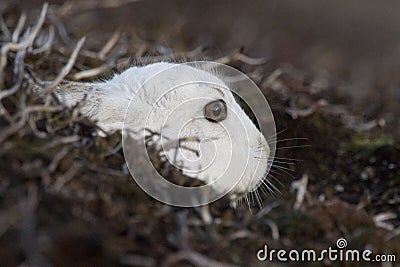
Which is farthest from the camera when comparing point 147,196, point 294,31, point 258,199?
point 294,31

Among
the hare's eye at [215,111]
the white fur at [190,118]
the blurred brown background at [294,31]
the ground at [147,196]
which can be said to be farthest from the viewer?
the blurred brown background at [294,31]

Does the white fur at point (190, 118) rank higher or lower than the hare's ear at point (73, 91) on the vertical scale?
lower

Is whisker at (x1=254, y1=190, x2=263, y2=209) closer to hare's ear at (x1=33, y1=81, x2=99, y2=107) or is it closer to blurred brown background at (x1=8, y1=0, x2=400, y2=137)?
hare's ear at (x1=33, y1=81, x2=99, y2=107)

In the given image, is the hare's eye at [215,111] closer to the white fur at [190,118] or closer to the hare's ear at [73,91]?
the white fur at [190,118]

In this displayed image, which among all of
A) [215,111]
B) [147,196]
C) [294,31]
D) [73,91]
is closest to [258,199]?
[215,111]

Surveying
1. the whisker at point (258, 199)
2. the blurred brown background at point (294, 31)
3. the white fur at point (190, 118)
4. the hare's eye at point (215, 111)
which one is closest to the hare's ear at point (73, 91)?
the white fur at point (190, 118)

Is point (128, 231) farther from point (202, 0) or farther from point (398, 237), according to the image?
point (202, 0)

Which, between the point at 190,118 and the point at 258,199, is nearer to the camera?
the point at 190,118

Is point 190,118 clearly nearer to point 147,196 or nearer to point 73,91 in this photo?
point 73,91
